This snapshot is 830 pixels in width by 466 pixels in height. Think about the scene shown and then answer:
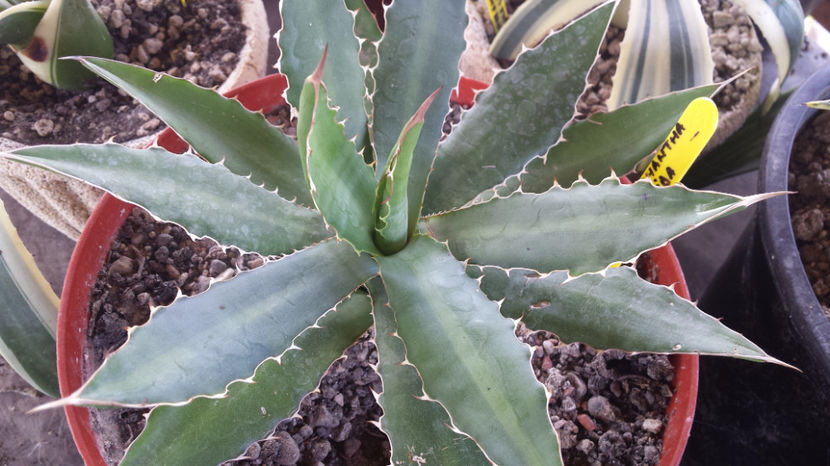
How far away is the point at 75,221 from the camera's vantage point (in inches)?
45.5

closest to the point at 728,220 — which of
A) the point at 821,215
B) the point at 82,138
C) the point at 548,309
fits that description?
the point at 821,215

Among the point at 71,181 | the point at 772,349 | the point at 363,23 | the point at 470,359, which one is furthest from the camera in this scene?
the point at 71,181

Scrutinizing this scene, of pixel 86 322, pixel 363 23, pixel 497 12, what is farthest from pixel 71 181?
pixel 497 12

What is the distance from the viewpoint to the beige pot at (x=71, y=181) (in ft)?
3.44

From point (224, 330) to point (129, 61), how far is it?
0.86 meters

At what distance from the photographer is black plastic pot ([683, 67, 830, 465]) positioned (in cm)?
86

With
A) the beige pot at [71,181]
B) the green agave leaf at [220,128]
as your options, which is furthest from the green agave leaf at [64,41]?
the green agave leaf at [220,128]

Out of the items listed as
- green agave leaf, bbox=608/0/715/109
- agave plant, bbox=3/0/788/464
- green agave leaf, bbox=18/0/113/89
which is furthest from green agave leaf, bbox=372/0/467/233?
green agave leaf, bbox=18/0/113/89

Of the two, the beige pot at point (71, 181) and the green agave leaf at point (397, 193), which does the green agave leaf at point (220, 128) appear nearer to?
the green agave leaf at point (397, 193)

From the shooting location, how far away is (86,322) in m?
0.84

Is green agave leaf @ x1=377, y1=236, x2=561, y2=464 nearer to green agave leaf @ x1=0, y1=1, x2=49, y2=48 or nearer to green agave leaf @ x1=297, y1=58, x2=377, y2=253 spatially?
green agave leaf @ x1=297, y1=58, x2=377, y2=253

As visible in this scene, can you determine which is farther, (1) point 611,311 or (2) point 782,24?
Answer: (2) point 782,24

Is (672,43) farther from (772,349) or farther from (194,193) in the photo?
(194,193)

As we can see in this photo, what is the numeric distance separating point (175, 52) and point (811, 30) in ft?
4.56
